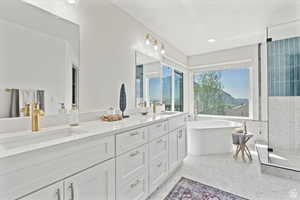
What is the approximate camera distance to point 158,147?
1892 mm

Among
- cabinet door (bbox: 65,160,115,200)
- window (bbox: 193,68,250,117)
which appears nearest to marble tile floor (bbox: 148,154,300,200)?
cabinet door (bbox: 65,160,115,200)

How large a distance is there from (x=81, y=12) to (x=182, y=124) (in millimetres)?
2092

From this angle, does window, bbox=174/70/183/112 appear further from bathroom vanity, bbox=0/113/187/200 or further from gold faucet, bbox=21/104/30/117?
gold faucet, bbox=21/104/30/117

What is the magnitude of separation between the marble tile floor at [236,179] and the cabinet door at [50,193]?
4.04ft

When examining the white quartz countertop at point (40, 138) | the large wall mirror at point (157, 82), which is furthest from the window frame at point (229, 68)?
the white quartz countertop at point (40, 138)

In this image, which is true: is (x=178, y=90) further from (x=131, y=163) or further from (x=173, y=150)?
(x=131, y=163)

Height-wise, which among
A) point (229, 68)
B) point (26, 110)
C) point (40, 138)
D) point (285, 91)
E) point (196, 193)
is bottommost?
point (196, 193)

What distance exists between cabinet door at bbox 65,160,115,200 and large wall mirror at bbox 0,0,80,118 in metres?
0.71

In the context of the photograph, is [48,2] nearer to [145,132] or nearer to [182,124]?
[145,132]

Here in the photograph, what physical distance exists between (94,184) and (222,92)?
405 cm

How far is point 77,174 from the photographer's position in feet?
3.19

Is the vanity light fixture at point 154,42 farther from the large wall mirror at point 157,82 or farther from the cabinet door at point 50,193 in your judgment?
the cabinet door at point 50,193

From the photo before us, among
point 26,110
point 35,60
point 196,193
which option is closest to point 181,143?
point 196,193

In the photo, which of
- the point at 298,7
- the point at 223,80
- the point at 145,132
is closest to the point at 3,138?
the point at 145,132
